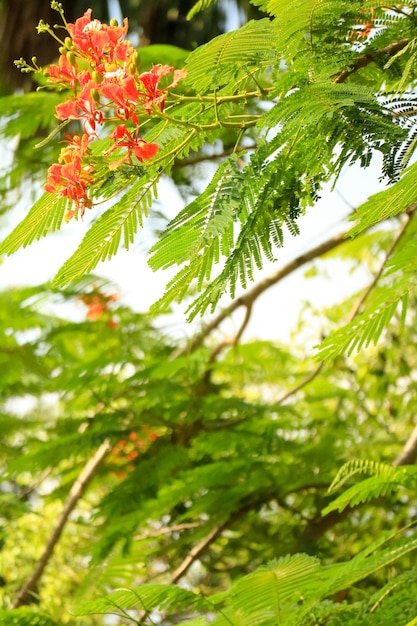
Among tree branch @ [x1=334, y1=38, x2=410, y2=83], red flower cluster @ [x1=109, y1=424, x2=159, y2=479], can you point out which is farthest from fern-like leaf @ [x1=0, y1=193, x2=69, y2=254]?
Answer: red flower cluster @ [x1=109, y1=424, x2=159, y2=479]

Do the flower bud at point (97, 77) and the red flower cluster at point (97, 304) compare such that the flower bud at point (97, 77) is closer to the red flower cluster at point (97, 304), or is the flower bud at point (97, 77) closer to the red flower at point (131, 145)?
the red flower at point (131, 145)

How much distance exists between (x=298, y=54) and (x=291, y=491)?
1.78m

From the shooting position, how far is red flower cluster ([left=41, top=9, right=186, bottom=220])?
3.05ft

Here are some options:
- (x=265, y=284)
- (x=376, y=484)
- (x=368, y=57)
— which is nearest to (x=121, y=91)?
(x=368, y=57)

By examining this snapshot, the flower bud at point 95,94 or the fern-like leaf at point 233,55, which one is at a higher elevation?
the flower bud at point 95,94

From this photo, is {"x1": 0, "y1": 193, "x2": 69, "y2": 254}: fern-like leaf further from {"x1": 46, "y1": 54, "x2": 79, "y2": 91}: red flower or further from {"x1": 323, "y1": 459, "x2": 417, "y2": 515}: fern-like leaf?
{"x1": 323, "y1": 459, "x2": 417, "y2": 515}: fern-like leaf

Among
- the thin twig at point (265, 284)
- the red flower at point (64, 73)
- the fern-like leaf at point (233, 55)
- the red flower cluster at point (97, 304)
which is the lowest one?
the thin twig at point (265, 284)

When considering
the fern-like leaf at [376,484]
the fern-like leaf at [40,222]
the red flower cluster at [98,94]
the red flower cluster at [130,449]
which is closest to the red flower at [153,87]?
the red flower cluster at [98,94]

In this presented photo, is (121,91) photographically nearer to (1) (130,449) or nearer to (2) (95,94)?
(2) (95,94)

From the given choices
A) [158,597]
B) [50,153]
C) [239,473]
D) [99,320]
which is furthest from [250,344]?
[158,597]

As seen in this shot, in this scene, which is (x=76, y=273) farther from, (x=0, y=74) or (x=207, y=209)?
(x=0, y=74)

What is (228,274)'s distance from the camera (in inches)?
33.1

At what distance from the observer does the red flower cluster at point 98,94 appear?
3.05 feet

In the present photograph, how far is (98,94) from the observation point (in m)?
0.95
